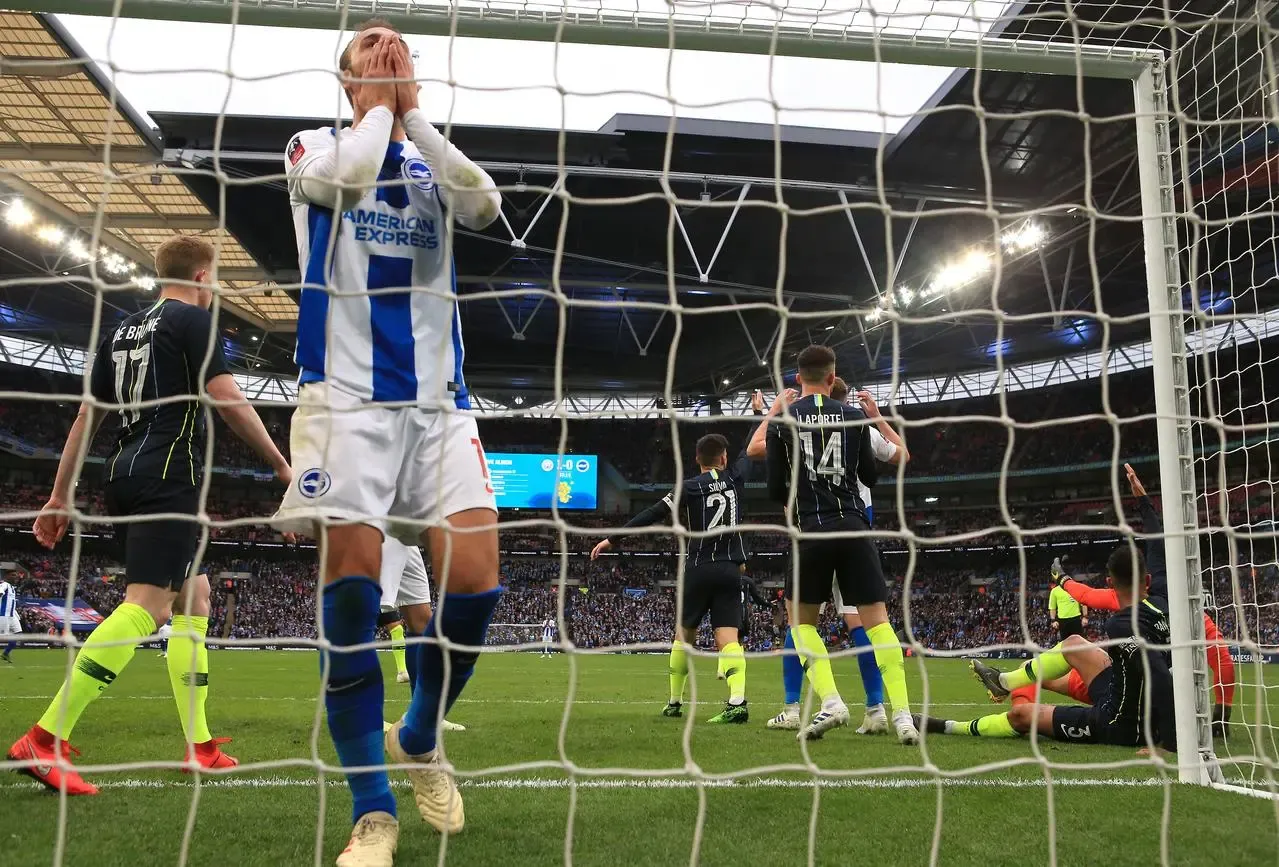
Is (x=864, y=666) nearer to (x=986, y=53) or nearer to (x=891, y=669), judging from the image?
(x=891, y=669)

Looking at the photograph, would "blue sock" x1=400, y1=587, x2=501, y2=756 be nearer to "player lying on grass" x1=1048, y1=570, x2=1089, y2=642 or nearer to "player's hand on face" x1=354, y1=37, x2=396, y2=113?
"player's hand on face" x1=354, y1=37, x2=396, y2=113

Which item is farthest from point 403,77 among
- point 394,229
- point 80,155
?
point 80,155

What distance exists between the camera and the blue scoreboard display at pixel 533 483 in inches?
1115

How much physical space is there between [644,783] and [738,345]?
21.0 m

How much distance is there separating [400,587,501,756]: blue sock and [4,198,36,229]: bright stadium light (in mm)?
17426

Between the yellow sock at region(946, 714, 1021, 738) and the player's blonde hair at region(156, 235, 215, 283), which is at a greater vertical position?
the player's blonde hair at region(156, 235, 215, 283)

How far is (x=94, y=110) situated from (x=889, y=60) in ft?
40.8

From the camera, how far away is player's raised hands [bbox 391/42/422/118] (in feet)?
7.91

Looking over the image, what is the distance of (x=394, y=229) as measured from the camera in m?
2.45

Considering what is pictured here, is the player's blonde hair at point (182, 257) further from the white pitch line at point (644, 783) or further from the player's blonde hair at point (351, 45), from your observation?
the white pitch line at point (644, 783)

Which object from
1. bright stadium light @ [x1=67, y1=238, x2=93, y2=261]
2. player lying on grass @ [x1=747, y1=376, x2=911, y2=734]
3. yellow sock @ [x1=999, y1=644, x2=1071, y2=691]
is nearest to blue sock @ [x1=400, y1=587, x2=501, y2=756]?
player lying on grass @ [x1=747, y1=376, x2=911, y2=734]

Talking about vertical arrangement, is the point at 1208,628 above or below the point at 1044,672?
above

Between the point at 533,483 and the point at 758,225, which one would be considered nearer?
the point at 758,225

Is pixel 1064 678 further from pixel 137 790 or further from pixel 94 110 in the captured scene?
pixel 94 110
